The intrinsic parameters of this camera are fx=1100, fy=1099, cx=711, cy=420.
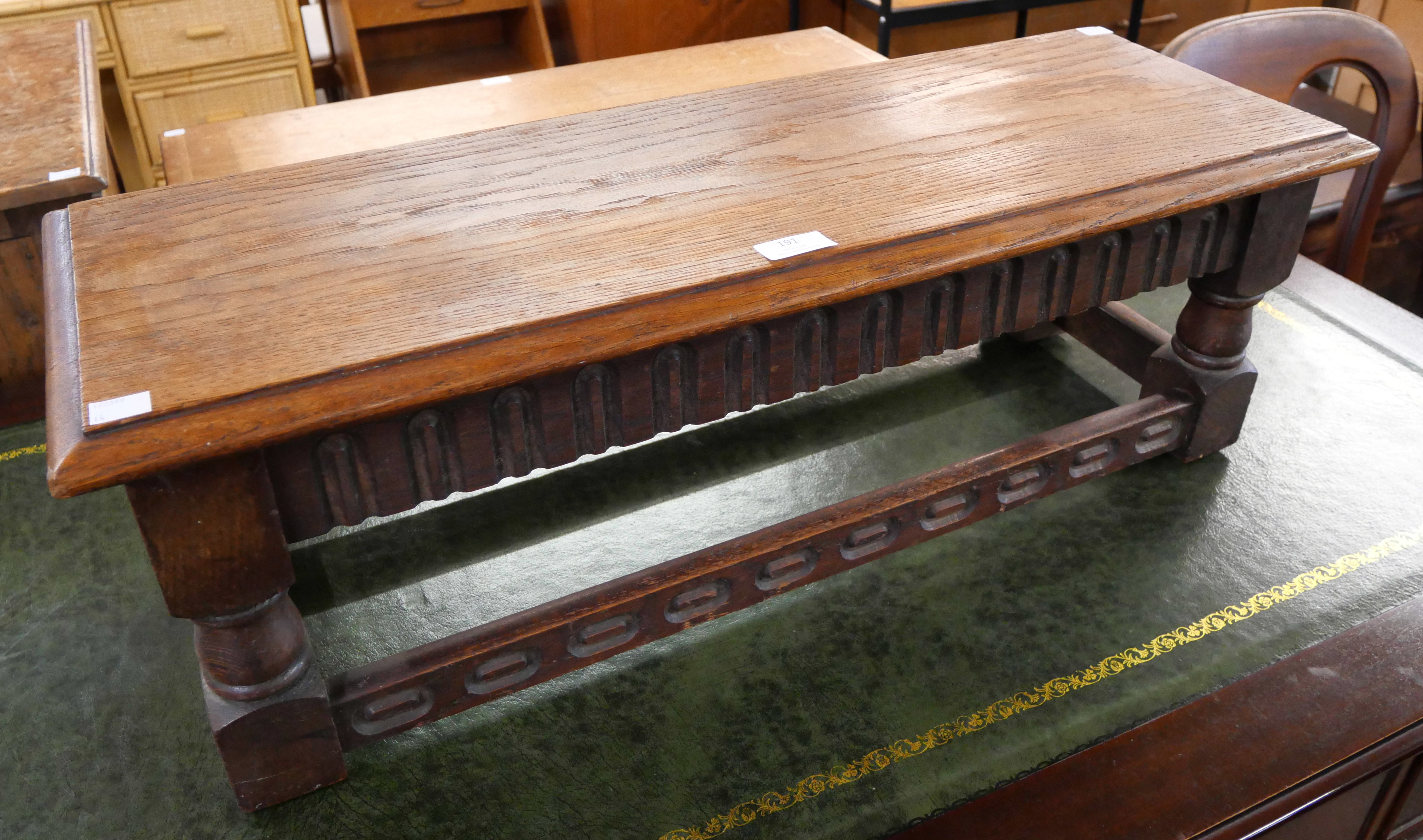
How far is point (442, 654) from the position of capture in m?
1.48

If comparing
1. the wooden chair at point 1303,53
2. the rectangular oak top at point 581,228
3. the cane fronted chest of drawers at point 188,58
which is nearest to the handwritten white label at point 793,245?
the rectangular oak top at point 581,228

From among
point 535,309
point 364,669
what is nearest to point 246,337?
point 535,309

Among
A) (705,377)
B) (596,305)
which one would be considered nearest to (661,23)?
(705,377)

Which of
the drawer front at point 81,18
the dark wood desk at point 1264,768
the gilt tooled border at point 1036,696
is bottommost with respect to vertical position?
the gilt tooled border at point 1036,696

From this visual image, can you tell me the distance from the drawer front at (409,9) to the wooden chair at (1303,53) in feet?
7.06

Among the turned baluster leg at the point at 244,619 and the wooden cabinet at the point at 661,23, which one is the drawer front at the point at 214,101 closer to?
the wooden cabinet at the point at 661,23

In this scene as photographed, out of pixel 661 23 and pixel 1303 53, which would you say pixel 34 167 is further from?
pixel 1303 53

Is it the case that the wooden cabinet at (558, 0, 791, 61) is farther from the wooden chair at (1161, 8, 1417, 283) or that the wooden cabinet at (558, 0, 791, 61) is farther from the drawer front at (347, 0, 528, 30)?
the wooden chair at (1161, 8, 1417, 283)

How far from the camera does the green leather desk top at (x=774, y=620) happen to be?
1.53 m

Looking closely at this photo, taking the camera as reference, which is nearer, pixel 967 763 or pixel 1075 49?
pixel 967 763

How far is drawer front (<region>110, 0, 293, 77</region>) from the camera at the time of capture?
3.08 meters

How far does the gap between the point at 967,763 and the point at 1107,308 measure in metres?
1.06

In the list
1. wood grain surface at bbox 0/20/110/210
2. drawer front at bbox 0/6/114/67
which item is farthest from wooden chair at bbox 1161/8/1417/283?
drawer front at bbox 0/6/114/67

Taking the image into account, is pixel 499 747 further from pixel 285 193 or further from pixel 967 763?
pixel 285 193
